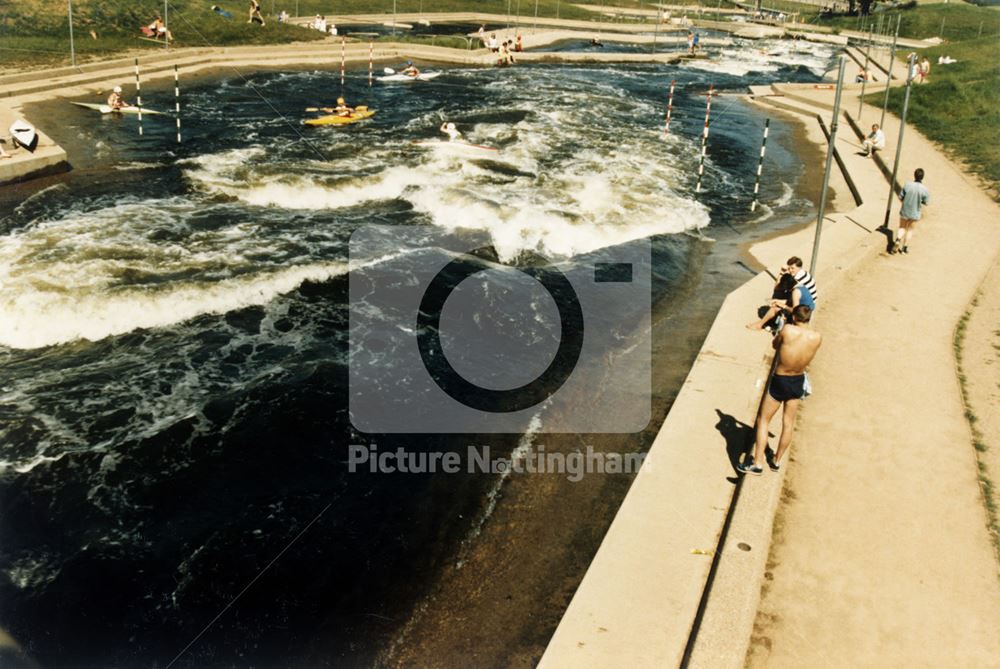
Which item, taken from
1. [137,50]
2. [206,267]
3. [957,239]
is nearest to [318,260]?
[206,267]

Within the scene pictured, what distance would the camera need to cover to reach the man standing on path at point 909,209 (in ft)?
55.1

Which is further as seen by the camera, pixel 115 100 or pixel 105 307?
pixel 115 100

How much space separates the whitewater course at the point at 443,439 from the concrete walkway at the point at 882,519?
0.04 m

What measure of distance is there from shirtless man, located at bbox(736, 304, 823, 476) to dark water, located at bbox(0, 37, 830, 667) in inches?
139

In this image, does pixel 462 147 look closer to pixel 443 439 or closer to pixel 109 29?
pixel 443 439

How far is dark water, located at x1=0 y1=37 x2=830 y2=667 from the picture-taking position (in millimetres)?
8195

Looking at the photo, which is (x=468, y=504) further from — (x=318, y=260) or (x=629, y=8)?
(x=629, y=8)

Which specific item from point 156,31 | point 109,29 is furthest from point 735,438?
point 109,29

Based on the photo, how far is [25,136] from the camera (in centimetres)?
2208

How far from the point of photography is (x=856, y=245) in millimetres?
17406

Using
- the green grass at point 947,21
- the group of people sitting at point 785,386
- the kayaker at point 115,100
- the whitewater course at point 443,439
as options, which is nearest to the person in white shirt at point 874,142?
the whitewater course at point 443,439

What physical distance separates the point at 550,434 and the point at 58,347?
8.62 m

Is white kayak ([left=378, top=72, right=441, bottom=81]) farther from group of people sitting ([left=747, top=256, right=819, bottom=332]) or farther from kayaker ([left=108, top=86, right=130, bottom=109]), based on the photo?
group of people sitting ([left=747, top=256, right=819, bottom=332])

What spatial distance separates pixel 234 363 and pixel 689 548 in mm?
8259
